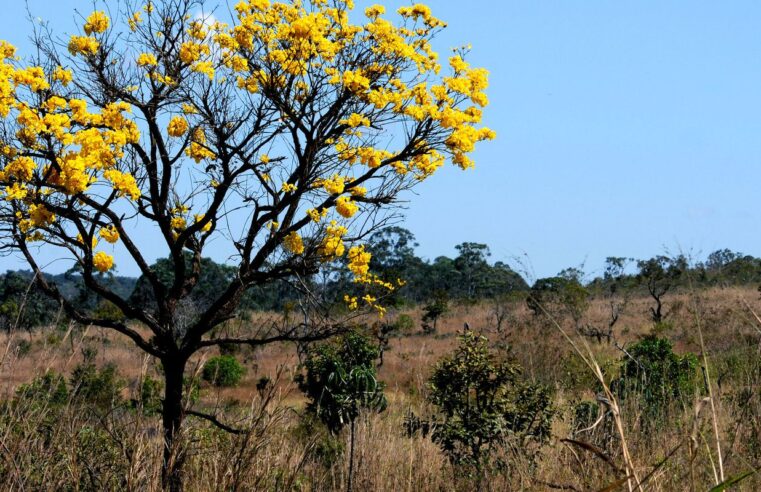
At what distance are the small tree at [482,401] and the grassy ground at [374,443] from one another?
199 mm

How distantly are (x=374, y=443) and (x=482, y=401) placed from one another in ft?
6.76

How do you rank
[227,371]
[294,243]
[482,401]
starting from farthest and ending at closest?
[227,371], [482,401], [294,243]

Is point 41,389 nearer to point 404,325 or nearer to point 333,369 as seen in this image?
point 333,369

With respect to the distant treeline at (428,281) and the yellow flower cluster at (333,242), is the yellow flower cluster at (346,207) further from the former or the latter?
the distant treeline at (428,281)

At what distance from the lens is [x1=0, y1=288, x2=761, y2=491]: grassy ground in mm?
2959

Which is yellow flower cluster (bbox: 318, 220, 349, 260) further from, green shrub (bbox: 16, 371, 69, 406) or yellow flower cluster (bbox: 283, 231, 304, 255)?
green shrub (bbox: 16, 371, 69, 406)

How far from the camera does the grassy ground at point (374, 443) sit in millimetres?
2959

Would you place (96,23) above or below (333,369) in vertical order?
above

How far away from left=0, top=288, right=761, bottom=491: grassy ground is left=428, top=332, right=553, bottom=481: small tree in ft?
0.65

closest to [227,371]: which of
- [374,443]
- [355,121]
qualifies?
[355,121]

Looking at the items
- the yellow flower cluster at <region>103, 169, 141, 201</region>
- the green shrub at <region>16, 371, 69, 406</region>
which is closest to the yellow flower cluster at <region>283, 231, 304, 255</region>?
the yellow flower cluster at <region>103, 169, 141, 201</region>

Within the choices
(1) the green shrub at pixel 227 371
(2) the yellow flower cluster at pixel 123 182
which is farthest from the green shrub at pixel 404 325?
(2) the yellow flower cluster at pixel 123 182

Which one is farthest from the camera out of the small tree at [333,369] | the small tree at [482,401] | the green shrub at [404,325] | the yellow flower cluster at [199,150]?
the green shrub at [404,325]

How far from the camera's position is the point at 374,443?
627 cm
